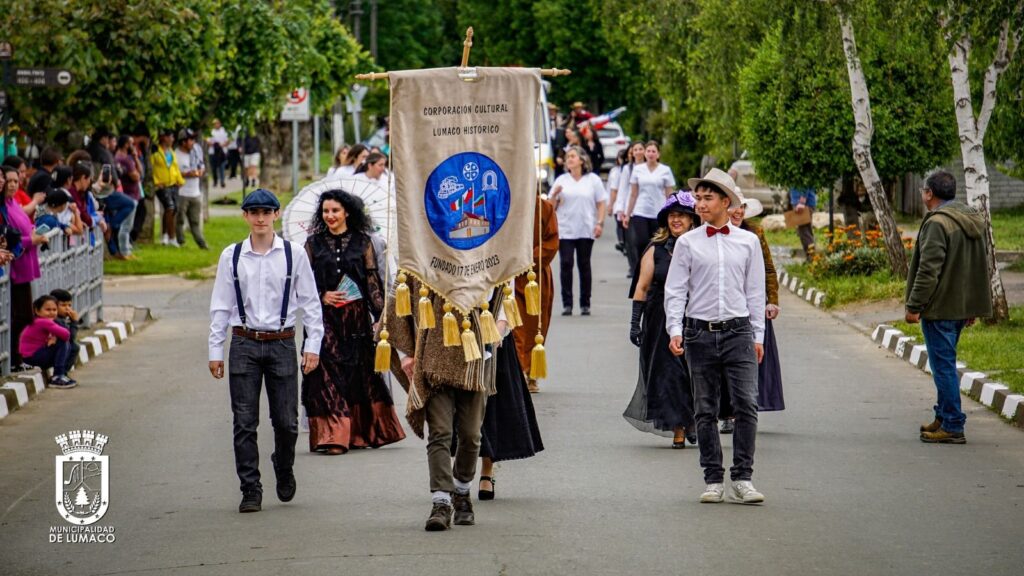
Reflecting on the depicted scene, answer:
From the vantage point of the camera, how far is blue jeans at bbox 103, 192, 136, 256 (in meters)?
24.3

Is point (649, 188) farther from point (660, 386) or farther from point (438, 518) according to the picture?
point (438, 518)

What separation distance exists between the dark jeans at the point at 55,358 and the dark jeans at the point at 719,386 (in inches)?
271

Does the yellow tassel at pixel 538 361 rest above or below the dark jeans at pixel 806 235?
above

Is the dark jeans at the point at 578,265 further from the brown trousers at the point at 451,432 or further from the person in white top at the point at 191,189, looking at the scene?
the person in white top at the point at 191,189

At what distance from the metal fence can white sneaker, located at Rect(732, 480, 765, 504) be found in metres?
7.14

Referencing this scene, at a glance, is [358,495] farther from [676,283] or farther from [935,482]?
[935,482]

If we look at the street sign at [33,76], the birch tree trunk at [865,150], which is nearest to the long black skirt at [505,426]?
the street sign at [33,76]

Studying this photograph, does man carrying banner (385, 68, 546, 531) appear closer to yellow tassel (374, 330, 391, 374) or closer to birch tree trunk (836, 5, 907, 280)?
yellow tassel (374, 330, 391, 374)

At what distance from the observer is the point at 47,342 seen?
556 inches

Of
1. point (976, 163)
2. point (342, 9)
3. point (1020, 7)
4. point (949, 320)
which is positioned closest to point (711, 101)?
point (976, 163)

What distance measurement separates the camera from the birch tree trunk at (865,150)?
19.4m

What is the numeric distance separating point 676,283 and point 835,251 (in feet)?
46.0

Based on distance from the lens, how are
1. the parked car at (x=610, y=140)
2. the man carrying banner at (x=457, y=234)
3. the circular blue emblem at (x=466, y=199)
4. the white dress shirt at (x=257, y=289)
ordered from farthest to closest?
1. the parked car at (x=610, y=140)
2. the white dress shirt at (x=257, y=289)
3. the circular blue emblem at (x=466, y=199)
4. the man carrying banner at (x=457, y=234)

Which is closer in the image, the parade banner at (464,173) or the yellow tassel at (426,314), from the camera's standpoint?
the yellow tassel at (426,314)
